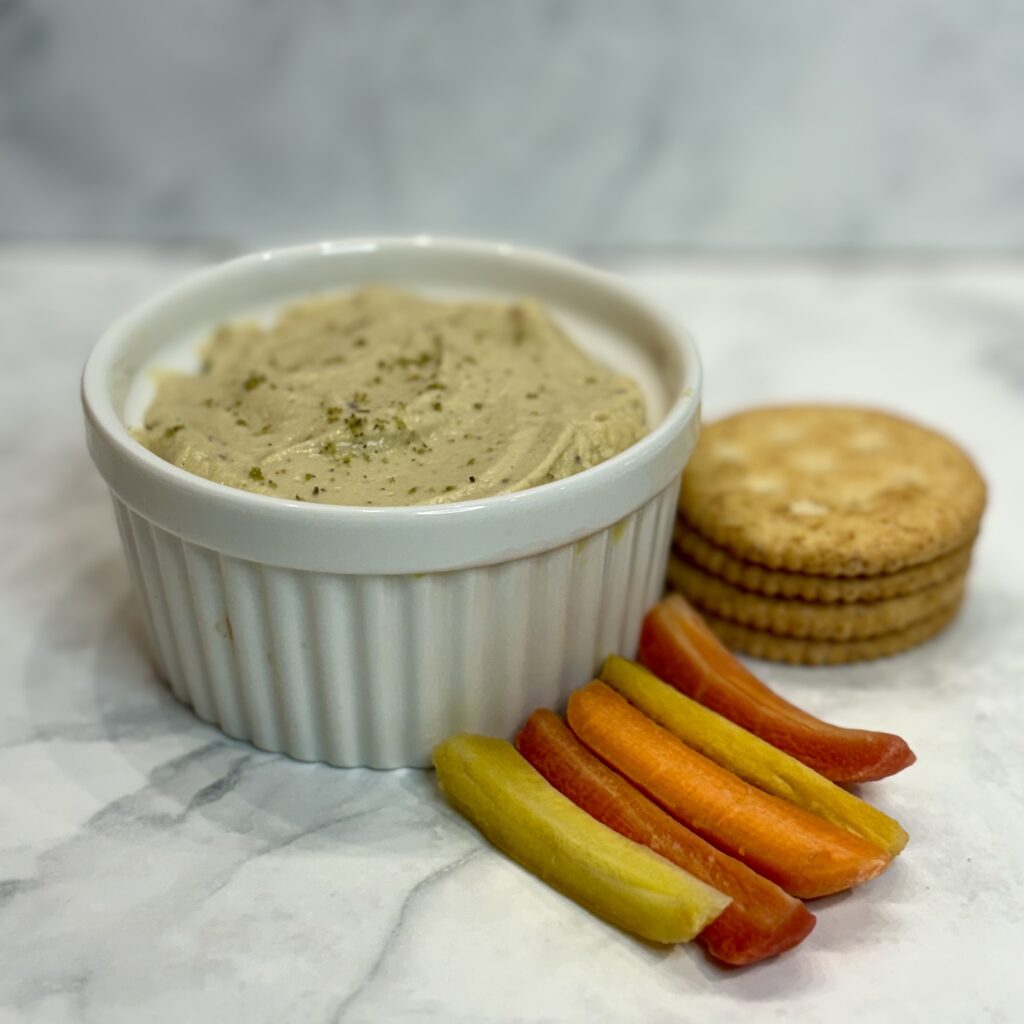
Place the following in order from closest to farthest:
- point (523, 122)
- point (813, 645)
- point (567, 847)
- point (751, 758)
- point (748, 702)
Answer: point (567, 847) → point (751, 758) → point (748, 702) → point (813, 645) → point (523, 122)

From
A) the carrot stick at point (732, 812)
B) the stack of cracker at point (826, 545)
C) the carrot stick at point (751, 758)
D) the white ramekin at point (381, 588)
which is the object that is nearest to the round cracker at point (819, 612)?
the stack of cracker at point (826, 545)

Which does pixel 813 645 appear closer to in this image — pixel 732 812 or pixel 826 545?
pixel 826 545

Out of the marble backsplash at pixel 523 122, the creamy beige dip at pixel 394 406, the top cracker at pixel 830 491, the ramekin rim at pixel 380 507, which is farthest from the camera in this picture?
the marble backsplash at pixel 523 122

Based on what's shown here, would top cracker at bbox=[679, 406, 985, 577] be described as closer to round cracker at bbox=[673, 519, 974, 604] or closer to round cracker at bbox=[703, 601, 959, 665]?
round cracker at bbox=[673, 519, 974, 604]

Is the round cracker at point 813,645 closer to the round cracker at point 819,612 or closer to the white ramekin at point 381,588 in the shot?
the round cracker at point 819,612

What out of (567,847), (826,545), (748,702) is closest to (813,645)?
(826,545)

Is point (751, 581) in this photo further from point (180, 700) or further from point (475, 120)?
point (475, 120)

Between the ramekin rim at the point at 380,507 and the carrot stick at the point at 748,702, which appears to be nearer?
the ramekin rim at the point at 380,507
